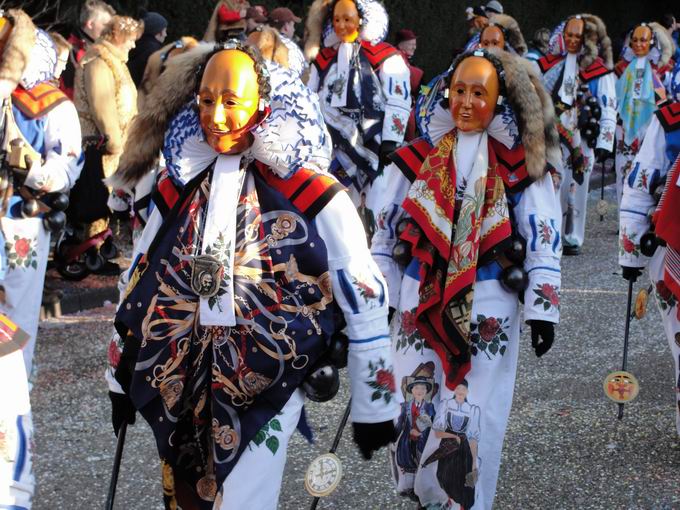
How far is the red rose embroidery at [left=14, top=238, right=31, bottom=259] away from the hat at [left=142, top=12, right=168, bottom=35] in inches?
190

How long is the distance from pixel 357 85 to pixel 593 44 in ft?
9.26

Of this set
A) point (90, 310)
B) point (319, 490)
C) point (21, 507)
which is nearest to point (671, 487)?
point (319, 490)

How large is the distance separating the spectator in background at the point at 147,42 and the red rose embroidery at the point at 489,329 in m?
6.30

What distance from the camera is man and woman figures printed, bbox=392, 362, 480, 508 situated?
13.3 feet

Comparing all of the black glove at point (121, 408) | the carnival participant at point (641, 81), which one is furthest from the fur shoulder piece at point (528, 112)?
the carnival participant at point (641, 81)

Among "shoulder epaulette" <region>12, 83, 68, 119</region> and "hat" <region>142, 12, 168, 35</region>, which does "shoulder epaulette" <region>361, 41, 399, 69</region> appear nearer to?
"hat" <region>142, 12, 168, 35</region>

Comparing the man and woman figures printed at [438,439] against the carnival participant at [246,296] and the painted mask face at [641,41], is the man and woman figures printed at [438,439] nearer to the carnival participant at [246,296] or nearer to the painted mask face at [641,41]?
the carnival participant at [246,296]

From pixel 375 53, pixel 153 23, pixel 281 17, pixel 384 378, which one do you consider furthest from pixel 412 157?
pixel 153 23

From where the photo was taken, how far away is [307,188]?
10.7 feet

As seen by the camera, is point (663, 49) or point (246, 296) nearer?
point (246, 296)

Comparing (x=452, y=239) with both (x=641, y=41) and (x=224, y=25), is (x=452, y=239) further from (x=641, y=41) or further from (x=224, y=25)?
(x=641, y=41)

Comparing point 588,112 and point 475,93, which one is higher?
point 475,93

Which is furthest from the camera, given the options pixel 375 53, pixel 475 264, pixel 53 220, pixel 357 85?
pixel 375 53

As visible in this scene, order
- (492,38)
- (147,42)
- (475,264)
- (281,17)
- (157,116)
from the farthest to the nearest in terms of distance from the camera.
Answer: (147,42), (281,17), (492,38), (475,264), (157,116)
